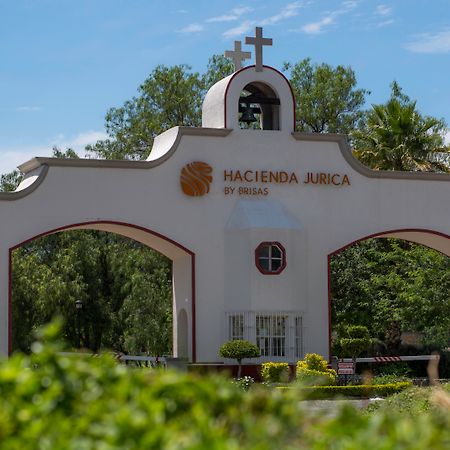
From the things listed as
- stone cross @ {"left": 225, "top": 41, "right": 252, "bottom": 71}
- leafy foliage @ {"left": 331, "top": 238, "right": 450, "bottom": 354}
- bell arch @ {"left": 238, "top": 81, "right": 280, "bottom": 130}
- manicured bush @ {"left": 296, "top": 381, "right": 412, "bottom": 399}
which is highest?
stone cross @ {"left": 225, "top": 41, "right": 252, "bottom": 71}

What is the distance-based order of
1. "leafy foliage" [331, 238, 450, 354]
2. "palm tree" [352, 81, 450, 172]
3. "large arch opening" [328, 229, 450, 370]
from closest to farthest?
1. "large arch opening" [328, 229, 450, 370]
2. "leafy foliage" [331, 238, 450, 354]
3. "palm tree" [352, 81, 450, 172]

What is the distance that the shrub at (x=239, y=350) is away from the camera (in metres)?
27.0


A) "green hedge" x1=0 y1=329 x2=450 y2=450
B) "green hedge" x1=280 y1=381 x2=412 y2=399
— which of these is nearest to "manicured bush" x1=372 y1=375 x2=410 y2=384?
"green hedge" x1=280 y1=381 x2=412 y2=399

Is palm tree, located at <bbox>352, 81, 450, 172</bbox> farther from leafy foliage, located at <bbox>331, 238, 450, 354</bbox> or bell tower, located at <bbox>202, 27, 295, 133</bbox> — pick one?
bell tower, located at <bbox>202, 27, 295, 133</bbox>

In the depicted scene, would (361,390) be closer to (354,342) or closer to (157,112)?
(354,342)

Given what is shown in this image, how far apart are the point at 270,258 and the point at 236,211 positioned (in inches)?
61.2

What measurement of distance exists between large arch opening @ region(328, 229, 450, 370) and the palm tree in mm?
3091

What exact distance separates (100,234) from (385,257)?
13.5 m

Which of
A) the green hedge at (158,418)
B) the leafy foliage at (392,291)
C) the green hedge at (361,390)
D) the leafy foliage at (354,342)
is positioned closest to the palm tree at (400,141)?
the leafy foliage at (392,291)

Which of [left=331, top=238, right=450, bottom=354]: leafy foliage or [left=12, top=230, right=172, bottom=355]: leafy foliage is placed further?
[left=12, top=230, right=172, bottom=355]: leafy foliage

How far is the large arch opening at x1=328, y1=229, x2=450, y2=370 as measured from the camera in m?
34.8

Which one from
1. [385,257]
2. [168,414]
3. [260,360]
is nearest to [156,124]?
[385,257]

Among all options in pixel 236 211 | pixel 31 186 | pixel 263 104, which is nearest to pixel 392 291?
pixel 263 104

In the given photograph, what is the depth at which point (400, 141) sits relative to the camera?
41.4m
